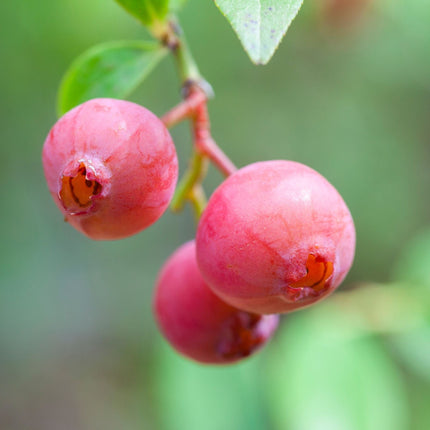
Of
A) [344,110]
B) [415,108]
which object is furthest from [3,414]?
[415,108]

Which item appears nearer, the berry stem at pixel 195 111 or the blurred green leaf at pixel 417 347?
the berry stem at pixel 195 111

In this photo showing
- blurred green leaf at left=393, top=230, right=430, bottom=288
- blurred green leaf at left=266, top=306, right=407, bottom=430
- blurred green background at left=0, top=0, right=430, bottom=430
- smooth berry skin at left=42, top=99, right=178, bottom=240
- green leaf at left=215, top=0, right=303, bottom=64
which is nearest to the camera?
green leaf at left=215, top=0, right=303, bottom=64

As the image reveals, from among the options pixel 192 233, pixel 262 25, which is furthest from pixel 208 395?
pixel 192 233

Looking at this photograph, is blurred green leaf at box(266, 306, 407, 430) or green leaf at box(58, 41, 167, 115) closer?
green leaf at box(58, 41, 167, 115)

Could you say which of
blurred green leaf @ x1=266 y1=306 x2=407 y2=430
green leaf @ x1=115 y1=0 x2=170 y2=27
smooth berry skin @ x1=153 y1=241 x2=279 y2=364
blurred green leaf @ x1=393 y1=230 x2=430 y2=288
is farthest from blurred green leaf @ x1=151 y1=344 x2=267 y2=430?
green leaf @ x1=115 y1=0 x2=170 y2=27

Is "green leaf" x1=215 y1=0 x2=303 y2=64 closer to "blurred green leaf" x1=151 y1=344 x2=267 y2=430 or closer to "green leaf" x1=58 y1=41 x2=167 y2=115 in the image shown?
"green leaf" x1=58 y1=41 x2=167 y2=115

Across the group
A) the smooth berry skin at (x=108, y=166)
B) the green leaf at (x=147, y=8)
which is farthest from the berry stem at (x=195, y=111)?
the smooth berry skin at (x=108, y=166)

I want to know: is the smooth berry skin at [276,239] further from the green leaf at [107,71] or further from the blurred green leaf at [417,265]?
the blurred green leaf at [417,265]

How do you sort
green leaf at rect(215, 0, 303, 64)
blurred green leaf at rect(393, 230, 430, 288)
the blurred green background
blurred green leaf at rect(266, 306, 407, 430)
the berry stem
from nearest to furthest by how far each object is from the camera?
green leaf at rect(215, 0, 303, 64) → the berry stem → blurred green leaf at rect(266, 306, 407, 430) → the blurred green background → blurred green leaf at rect(393, 230, 430, 288)
